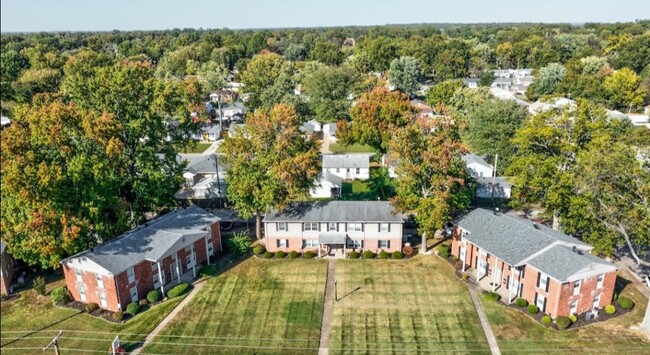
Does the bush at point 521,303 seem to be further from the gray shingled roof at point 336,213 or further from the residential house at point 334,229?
the gray shingled roof at point 336,213

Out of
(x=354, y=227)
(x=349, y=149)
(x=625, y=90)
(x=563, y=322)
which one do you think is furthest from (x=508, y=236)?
(x=625, y=90)

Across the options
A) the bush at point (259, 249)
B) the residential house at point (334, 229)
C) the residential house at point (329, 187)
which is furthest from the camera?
the residential house at point (329, 187)

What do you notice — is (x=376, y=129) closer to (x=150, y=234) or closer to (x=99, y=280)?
(x=150, y=234)

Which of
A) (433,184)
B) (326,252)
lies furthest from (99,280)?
(433,184)

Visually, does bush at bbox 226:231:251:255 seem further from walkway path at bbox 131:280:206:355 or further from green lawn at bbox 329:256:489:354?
green lawn at bbox 329:256:489:354

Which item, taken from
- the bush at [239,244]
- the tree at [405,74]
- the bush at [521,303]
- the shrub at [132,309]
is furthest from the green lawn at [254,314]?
the tree at [405,74]

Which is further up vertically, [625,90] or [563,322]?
[625,90]

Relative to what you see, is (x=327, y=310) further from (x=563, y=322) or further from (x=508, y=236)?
(x=563, y=322)
